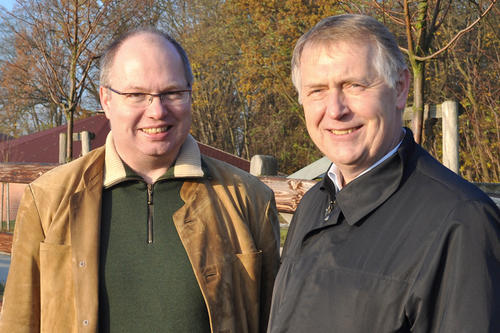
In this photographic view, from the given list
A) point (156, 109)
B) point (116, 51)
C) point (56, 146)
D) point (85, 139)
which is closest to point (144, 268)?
point (156, 109)

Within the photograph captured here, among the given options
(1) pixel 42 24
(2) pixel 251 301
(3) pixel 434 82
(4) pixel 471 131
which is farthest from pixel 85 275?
(3) pixel 434 82

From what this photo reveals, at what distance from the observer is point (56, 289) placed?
2207mm

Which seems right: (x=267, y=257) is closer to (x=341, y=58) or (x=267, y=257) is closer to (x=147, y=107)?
(x=147, y=107)

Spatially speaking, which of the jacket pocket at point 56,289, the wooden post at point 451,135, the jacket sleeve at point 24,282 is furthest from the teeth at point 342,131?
the wooden post at point 451,135

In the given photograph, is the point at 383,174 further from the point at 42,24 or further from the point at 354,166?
the point at 42,24

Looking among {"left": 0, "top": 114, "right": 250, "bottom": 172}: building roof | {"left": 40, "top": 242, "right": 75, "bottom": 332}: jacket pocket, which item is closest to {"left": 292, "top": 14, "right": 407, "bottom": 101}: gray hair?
{"left": 40, "top": 242, "right": 75, "bottom": 332}: jacket pocket

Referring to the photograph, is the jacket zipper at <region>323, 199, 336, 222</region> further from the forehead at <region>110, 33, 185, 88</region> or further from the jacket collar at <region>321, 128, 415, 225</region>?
the forehead at <region>110, 33, 185, 88</region>

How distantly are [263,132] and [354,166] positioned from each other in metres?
17.0

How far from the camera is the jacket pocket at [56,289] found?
2199 mm

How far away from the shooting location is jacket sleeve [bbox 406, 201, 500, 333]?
1.35m

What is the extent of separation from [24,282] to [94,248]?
0.35 meters

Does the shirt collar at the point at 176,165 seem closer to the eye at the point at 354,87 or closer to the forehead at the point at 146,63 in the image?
the forehead at the point at 146,63

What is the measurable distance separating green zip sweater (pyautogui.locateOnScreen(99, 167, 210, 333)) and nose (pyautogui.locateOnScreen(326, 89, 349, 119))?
0.83 m

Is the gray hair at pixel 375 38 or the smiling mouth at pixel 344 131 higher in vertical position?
the gray hair at pixel 375 38
